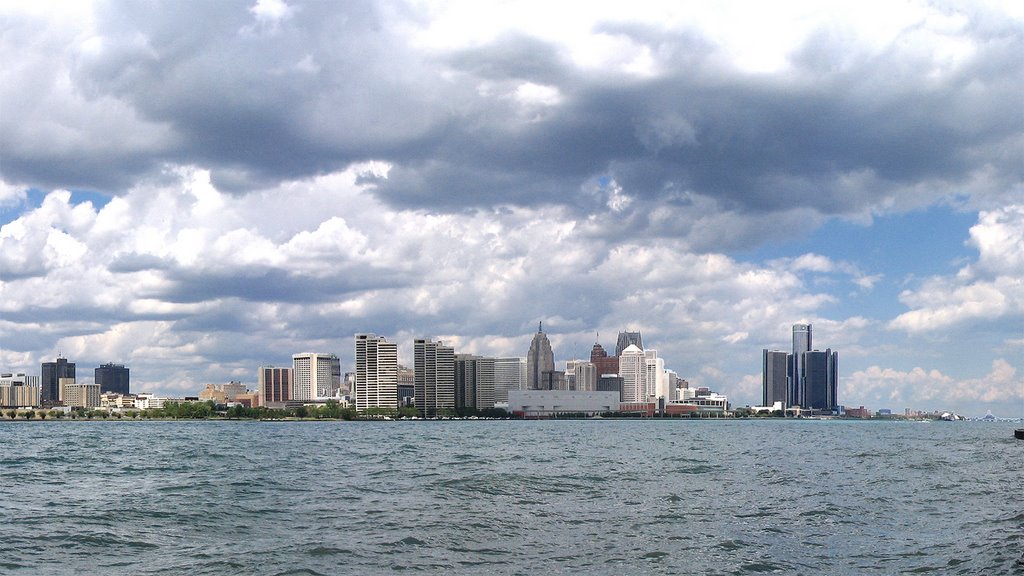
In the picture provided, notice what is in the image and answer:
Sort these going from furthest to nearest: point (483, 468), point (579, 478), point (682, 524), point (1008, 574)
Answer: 1. point (483, 468)
2. point (579, 478)
3. point (682, 524)
4. point (1008, 574)

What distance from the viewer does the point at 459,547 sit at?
33312 millimetres

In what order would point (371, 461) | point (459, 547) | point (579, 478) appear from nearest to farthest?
point (459, 547)
point (579, 478)
point (371, 461)

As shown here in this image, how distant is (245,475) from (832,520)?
128ft

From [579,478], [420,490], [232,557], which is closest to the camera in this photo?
[232,557]

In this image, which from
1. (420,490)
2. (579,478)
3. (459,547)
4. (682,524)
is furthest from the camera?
(579,478)

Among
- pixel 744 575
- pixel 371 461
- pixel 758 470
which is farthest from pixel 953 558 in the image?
pixel 371 461

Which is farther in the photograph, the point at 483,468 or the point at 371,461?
the point at 371,461

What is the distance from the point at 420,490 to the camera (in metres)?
52.9

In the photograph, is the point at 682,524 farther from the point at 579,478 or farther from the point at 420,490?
the point at 579,478

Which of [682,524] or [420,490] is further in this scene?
[420,490]

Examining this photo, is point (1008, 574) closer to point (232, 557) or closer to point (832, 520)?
point (832, 520)

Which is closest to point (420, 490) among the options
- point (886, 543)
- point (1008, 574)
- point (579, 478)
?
point (579, 478)

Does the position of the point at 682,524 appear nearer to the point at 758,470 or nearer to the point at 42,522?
the point at 42,522

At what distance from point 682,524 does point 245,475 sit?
114ft
